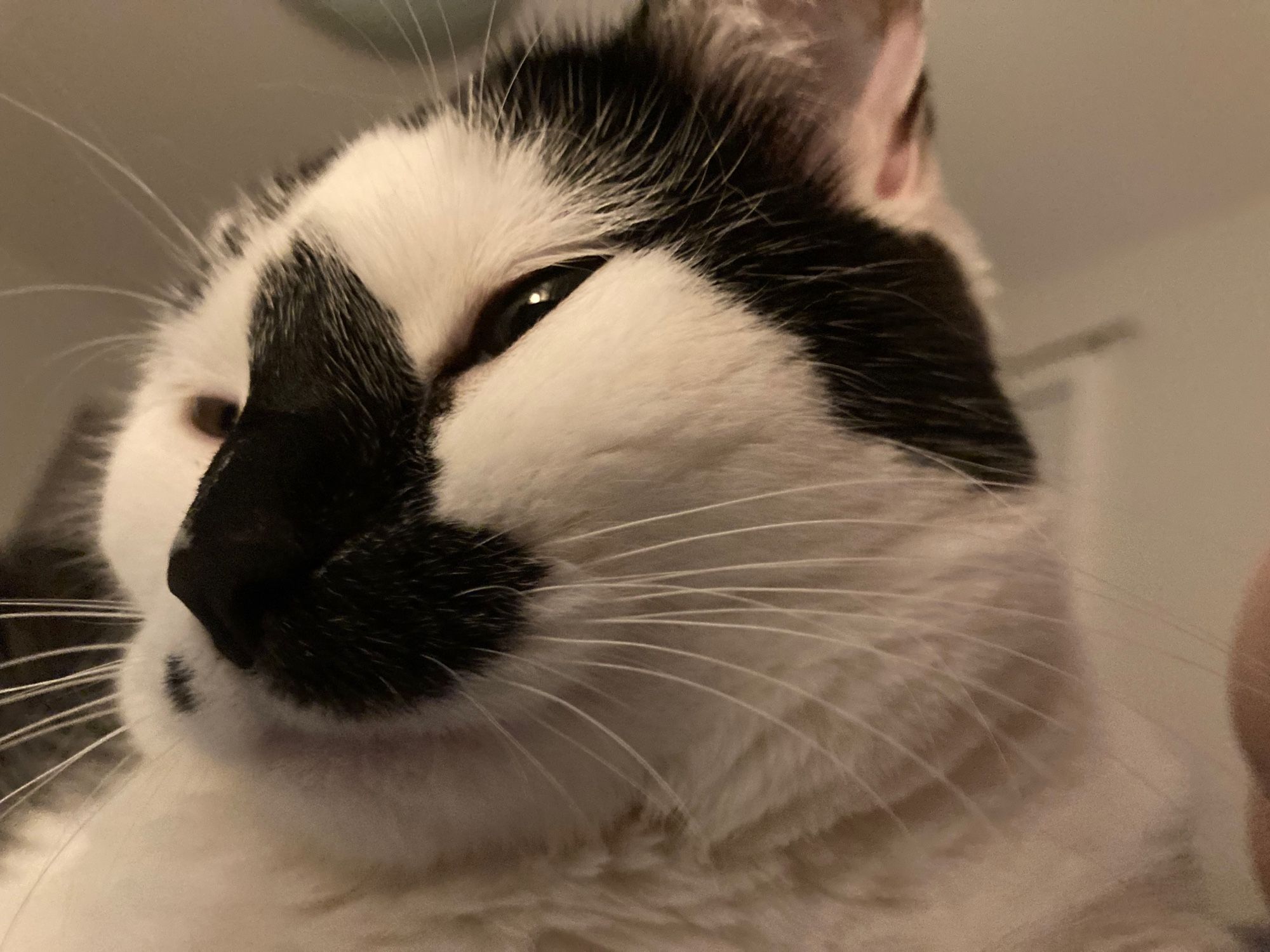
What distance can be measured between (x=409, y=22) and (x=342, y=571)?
2.09ft

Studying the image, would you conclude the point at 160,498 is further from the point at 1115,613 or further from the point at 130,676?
the point at 1115,613

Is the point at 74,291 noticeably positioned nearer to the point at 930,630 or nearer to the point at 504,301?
the point at 504,301

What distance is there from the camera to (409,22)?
83 cm

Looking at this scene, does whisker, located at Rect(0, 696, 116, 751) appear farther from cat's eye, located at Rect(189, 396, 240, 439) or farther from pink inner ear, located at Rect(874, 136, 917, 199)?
pink inner ear, located at Rect(874, 136, 917, 199)

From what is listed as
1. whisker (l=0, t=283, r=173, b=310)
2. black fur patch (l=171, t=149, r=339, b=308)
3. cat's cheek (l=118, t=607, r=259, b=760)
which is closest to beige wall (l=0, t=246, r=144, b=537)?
whisker (l=0, t=283, r=173, b=310)

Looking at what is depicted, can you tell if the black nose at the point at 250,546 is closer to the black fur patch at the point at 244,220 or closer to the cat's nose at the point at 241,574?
the cat's nose at the point at 241,574

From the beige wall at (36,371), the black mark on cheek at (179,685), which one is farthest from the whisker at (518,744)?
the beige wall at (36,371)

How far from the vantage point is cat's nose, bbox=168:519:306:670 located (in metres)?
0.39

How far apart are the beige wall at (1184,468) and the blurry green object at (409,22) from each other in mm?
540

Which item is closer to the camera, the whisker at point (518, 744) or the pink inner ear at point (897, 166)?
the whisker at point (518, 744)

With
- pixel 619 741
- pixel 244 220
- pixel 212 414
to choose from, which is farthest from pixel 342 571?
pixel 244 220

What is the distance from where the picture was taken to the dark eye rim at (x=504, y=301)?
0.50 m

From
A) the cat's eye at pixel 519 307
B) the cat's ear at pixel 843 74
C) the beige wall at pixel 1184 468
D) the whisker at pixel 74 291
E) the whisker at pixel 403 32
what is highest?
the whisker at pixel 403 32

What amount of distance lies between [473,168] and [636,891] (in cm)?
42
